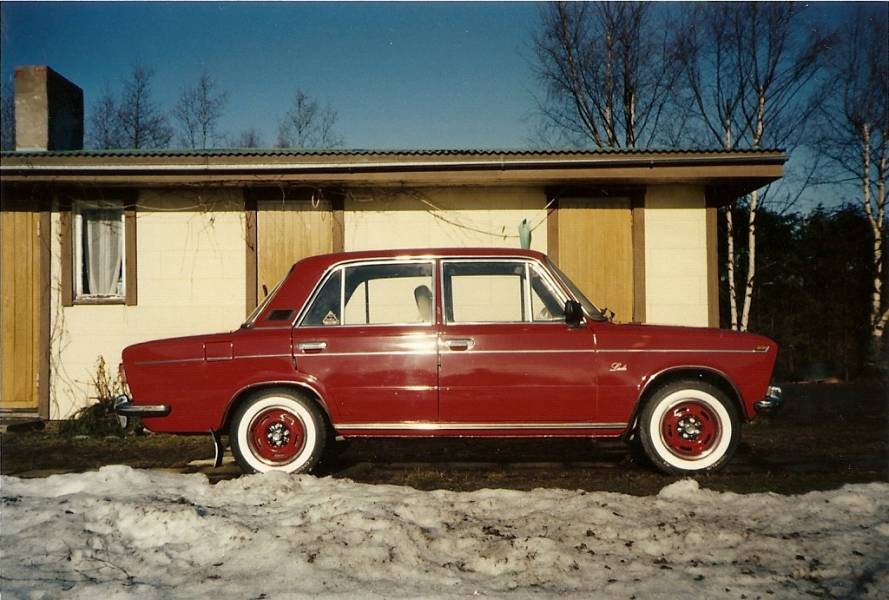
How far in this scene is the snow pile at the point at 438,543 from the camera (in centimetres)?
302

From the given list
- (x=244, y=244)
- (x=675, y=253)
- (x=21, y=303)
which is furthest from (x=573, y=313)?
(x=21, y=303)

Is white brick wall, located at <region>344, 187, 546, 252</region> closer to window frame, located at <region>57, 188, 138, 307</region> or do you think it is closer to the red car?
window frame, located at <region>57, 188, 138, 307</region>

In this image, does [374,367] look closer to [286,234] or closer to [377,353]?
[377,353]

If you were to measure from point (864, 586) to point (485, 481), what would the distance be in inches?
104

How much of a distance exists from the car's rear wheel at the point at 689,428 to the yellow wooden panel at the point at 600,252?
3443mm

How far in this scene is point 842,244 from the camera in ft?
46.5

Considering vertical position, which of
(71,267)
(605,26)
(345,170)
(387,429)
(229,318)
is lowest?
(387,429)

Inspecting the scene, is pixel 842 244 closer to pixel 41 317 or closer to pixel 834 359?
pixel 834 359

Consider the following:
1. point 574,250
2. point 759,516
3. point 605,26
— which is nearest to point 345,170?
point 574,250

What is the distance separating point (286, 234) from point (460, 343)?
428 centimetres

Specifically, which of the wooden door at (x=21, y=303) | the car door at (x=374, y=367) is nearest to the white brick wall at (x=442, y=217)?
the car door at (x=374, y=367)

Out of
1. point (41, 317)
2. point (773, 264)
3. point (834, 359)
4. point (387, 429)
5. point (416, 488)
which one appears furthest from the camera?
point (773, 264)

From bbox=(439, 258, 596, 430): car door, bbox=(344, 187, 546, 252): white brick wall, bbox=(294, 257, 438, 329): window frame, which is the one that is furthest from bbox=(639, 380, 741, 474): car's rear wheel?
bbox=(344, 187, 546, 252): white brick wall

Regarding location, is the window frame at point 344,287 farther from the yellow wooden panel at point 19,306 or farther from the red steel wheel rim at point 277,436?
the yellow wooden panel at point 19,306
